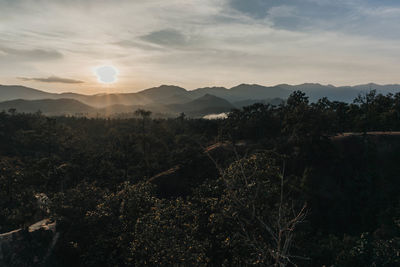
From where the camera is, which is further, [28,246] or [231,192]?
[28,246]

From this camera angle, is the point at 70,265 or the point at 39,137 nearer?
the point at 70,265

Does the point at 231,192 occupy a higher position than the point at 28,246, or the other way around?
the point at 231,192

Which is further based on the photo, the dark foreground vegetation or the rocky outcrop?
the rocky outcrop

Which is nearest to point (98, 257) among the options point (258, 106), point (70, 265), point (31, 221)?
point (70, 265)

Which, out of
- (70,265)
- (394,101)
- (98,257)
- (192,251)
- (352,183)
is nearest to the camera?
(192,251)

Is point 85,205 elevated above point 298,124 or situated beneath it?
situated beneath

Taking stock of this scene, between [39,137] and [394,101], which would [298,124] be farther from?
[39,137]

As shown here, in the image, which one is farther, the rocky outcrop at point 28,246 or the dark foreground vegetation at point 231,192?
the rocky outcrop at point 28,246

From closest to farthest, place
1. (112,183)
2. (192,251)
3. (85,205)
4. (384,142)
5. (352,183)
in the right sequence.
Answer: (192,251)
(85,205)
(112,183)
(352,183)
(384,142)
